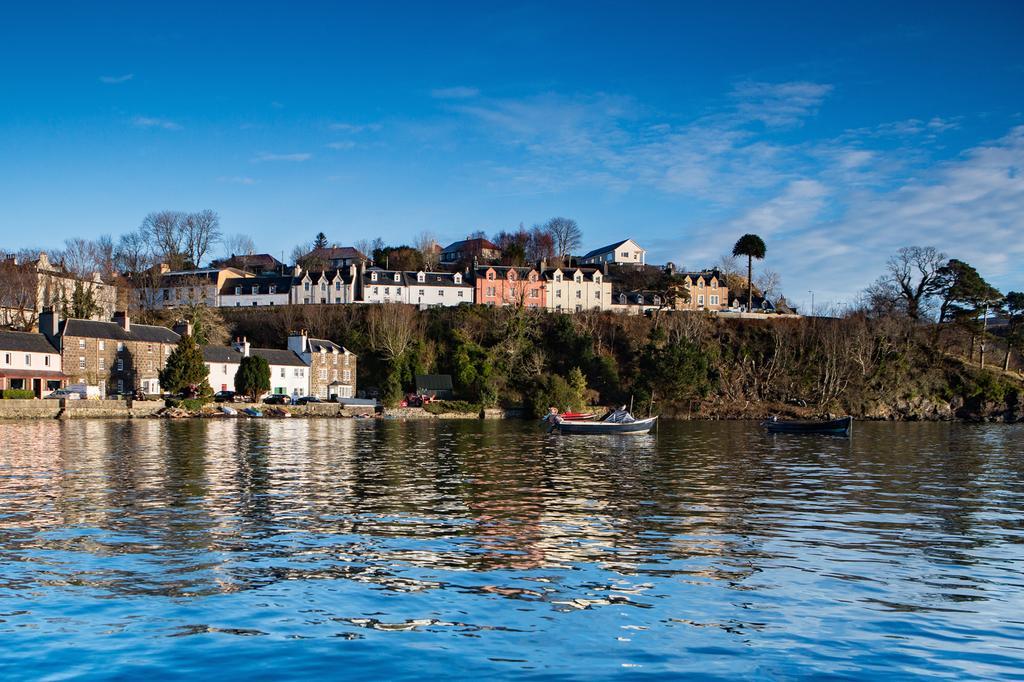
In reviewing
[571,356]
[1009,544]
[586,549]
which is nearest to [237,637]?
[586,549]

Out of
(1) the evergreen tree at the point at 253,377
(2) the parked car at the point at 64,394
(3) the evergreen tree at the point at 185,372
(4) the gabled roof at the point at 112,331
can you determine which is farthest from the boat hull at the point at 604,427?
(4) the gabled roof at the point at 112,331

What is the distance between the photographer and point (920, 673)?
1047 cm

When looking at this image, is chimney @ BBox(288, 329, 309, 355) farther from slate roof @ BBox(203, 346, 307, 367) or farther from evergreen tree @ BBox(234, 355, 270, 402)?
evergreen tree @ BBox(234, 355, 270, 402)

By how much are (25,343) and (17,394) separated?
21.1 feet

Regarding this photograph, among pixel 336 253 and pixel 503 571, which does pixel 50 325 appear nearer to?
pixel 503 571

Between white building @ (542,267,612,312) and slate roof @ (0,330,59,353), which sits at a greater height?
white building @ (542,267,612,312)

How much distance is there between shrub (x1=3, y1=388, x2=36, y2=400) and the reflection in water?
3794cm

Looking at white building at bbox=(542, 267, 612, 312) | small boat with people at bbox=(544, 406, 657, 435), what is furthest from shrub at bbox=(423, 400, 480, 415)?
white building at bbox=(542, 267, 612, 312)

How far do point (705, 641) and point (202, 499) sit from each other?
17798 millimetres

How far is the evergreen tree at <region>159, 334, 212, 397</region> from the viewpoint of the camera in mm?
74125

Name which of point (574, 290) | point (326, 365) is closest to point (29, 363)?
point (326, 365)

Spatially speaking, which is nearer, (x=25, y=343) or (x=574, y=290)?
(x=25, y=343)

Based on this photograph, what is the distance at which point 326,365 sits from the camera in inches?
3671

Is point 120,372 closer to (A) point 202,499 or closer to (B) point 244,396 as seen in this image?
(B) point 244,396
